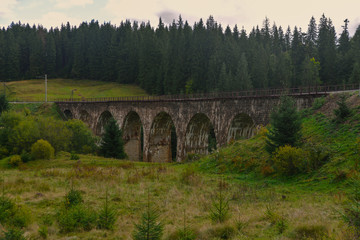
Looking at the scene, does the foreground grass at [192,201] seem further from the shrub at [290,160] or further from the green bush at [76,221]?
the shrub at [290,160]

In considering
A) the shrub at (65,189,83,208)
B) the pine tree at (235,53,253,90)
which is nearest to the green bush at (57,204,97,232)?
the shrub at (65,189,83,208)

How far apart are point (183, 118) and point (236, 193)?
28680 millimetres

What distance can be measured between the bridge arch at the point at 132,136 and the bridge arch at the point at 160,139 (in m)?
6.95

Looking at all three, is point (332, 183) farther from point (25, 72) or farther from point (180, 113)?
point (25, 72)

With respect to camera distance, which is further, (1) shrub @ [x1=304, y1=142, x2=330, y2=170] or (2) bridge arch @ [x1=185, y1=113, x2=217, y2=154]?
(2) bridge arch @ [x1=185, y1=113, x2=217, y2=154]

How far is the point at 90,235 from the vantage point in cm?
1042

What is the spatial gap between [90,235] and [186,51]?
82535 millimetres

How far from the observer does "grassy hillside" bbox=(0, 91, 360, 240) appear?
994cm

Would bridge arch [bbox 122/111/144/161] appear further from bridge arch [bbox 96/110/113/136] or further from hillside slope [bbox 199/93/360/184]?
hillside slope [bbox 199/93/360/184]

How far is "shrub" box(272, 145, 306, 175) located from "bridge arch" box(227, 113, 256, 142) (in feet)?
55.9

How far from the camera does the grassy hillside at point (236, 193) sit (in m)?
9.94

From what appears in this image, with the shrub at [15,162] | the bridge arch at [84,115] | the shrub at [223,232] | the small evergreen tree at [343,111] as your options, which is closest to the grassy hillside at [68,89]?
the bridge arch at [84,115]

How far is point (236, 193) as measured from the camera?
1608cm

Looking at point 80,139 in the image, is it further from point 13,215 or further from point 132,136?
point 13,215
